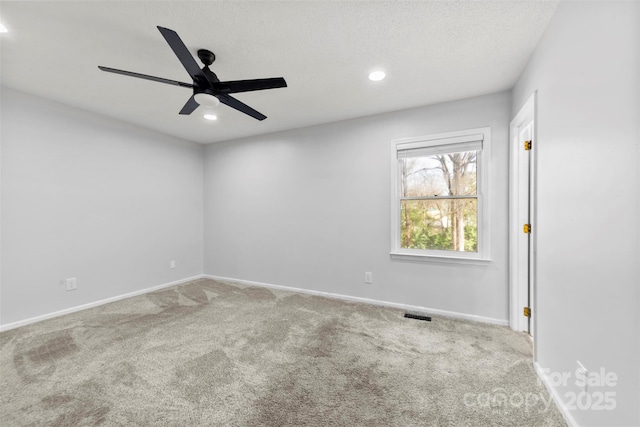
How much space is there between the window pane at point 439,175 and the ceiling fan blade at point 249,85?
1.97m

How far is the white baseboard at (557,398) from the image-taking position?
Result: 1.42 meters

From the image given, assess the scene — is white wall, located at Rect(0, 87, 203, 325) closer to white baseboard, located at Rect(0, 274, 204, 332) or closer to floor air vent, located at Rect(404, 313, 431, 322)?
white baseboard, located at Rect(0, 274, 204, 332)

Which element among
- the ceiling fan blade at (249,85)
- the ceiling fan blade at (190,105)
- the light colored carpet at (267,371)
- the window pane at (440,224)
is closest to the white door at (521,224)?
the light colored carpet at (267,371)

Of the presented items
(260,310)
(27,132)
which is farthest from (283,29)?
(27,132)

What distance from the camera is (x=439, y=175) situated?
3113mm

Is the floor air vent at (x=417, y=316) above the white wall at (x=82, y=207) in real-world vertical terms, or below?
below

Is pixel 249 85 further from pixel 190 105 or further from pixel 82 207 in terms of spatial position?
pixel 82 207

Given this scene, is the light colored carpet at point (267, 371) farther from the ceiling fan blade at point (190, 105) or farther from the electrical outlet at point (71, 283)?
the ceiling fan blade at point (190, 105)

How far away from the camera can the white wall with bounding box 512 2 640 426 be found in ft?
3.32

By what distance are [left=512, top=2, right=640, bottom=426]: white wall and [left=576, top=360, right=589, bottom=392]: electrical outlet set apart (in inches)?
1.8

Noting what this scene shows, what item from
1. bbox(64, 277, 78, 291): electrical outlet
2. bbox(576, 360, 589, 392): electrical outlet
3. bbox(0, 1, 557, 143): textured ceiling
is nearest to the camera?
bbox(576, 360, 589, 392): electrical outlet

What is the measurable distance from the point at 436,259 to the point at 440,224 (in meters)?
0.43

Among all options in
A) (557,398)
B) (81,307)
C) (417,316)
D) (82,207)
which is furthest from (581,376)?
(82,207)

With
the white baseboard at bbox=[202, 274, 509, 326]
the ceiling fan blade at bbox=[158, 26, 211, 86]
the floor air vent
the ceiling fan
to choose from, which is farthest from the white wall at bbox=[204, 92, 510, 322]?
the ceiling fan blade at bbox=[158, 26, 211, 86]
